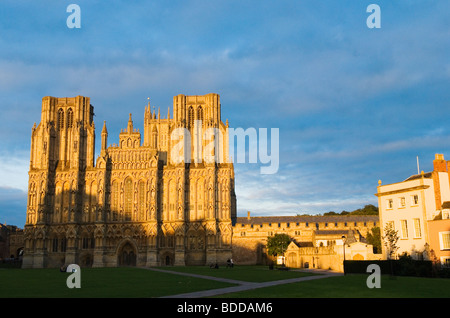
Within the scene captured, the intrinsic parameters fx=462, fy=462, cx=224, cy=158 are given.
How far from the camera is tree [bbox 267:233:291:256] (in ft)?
277

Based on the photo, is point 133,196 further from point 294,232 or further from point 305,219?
point 305,219

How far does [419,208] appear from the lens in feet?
171

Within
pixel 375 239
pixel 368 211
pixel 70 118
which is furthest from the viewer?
pixel 368 211

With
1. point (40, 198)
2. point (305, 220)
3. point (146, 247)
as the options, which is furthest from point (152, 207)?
point (305, 220)

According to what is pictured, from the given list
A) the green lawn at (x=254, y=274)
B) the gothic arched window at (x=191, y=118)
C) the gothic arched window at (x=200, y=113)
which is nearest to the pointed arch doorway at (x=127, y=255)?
the gothic arched window at (x=191, y=118)

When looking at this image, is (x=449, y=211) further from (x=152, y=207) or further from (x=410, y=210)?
(x=152, y=207)

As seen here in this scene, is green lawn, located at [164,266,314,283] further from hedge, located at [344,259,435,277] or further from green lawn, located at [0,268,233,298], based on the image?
hedge, located at [344,259,435,277]

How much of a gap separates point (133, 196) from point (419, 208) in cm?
5941

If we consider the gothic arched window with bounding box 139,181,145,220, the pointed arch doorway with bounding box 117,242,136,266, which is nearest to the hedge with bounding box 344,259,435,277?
the gothic arched window with bounding box 139,181,145,220

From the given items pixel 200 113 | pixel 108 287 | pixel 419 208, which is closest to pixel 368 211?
pixel 200 113

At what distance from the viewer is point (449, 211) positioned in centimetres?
4912

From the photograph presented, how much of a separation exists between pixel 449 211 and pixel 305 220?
51.7 m

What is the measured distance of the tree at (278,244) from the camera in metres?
84.4

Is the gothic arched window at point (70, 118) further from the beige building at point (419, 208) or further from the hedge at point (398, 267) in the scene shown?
the hedge at point (398, 267)
